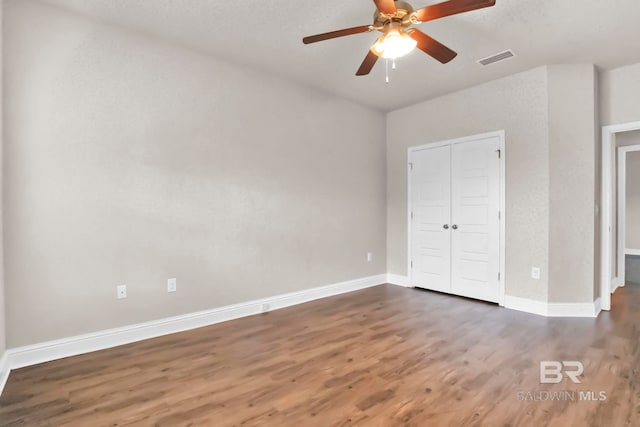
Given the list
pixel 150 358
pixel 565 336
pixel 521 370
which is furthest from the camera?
pixel 565 336

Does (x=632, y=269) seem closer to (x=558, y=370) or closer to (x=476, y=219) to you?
(x=476, y=219)

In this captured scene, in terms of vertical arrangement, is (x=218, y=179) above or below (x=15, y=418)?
above

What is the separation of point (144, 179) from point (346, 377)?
234cm

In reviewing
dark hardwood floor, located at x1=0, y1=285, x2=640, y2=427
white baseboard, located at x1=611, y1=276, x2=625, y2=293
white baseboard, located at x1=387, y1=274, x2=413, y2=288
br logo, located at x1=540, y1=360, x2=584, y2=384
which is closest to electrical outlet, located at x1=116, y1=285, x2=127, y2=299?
dark hardwood floor, located at x1=0, y1=285, x2=640, y2=427

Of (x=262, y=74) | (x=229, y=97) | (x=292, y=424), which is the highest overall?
(x=262, y=74)

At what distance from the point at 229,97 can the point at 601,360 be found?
398 centimetres

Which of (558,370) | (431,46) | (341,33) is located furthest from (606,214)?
(341,33)

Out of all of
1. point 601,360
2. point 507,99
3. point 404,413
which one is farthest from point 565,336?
point 507,99

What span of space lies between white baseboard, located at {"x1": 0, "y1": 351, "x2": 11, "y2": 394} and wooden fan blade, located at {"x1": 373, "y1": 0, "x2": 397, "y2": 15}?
3309 mm

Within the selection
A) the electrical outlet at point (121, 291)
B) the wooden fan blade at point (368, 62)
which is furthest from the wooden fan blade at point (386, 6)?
the electrical outlet at point (121, 291)

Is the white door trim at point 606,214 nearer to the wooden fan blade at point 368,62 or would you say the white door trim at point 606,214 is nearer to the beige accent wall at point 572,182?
the beige accent wall at point 572,182

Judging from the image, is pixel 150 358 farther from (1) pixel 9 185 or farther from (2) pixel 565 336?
(2) pixel 565 336

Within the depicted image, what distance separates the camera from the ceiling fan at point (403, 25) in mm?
1818

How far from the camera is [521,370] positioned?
2.24 meters
